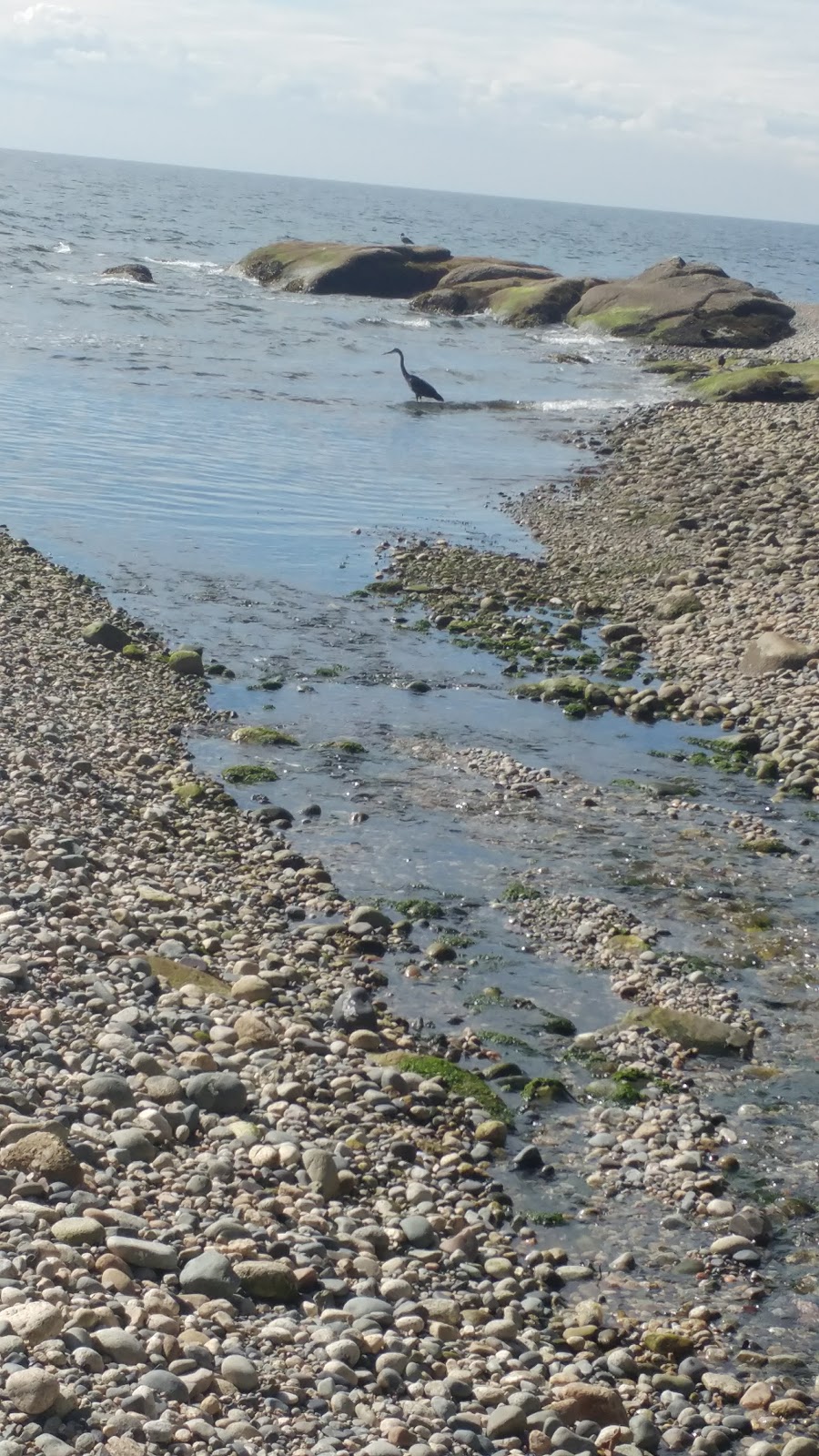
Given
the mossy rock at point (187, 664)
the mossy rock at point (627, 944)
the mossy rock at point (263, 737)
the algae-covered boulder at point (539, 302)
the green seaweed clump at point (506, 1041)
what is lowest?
the green seaweed clump at point (506, 1041)

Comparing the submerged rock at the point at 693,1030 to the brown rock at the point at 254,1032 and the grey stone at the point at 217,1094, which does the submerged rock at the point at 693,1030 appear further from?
the grey stone at the point at 217,1094

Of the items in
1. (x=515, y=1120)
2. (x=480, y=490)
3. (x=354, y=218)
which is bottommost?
(x=515, y=1120)

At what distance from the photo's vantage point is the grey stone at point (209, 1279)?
6449mm

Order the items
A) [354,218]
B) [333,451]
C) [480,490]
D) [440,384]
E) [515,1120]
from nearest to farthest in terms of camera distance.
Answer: [515,1120] → [480,490] → [333,451] → [440,384] → [354,218]

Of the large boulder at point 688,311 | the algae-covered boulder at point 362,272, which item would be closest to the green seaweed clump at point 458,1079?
the large boulder at point 688,311

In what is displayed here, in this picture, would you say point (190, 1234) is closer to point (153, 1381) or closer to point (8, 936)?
point (153, 1381)

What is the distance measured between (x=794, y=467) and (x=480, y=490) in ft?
19.5

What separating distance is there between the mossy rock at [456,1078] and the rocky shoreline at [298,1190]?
0.10 feet

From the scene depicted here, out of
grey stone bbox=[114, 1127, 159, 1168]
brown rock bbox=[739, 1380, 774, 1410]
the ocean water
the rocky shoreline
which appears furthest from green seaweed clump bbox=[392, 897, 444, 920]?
the ocean water

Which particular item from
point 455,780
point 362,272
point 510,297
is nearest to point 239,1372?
point 455,780

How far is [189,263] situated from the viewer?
73500mm

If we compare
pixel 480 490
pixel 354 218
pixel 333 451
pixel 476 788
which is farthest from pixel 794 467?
pixel 354 218

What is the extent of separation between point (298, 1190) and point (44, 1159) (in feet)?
4.56

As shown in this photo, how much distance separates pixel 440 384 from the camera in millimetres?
40125
